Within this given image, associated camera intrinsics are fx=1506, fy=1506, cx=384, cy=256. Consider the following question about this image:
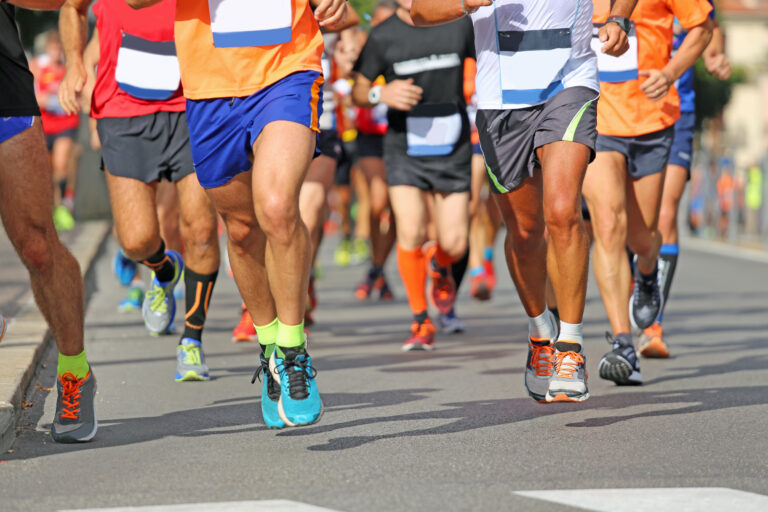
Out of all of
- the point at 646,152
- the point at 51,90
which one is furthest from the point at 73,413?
the point at 51,90

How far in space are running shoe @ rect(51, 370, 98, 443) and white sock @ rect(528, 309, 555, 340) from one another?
1.84m

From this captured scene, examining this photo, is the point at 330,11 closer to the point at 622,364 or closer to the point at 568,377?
the point at 568,377

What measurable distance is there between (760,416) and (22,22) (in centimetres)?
1708

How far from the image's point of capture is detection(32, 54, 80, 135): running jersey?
18.1 metres

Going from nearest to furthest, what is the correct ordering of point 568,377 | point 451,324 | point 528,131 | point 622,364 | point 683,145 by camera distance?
point 568,377, point 528,131, point 622,364, point 683,145, point 451,324

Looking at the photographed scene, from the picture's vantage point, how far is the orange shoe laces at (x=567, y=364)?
18.8 ft

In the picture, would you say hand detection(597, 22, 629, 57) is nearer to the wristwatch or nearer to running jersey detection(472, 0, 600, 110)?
running jersey detection(472, 0, 600, 110)

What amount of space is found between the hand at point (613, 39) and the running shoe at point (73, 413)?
2.43 m

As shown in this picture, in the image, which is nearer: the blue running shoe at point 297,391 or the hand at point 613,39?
the blue running shoe at point 297,391

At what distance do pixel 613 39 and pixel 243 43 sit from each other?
1503 mm

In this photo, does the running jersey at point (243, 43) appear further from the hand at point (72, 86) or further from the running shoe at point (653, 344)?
the running shoe at point (653, 344)

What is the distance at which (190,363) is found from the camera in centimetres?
745

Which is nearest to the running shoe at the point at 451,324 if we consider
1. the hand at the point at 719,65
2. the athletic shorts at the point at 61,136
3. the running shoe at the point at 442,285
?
the running shoe at the point at 442,285

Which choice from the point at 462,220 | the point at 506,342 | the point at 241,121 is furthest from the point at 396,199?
the point at 241,121
